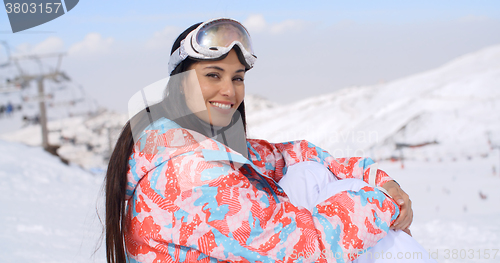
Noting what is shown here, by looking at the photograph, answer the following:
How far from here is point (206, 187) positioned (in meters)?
1.00

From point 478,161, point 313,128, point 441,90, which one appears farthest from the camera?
point 313,128

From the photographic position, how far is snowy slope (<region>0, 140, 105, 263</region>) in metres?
2.14

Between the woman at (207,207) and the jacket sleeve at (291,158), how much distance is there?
0.92ft

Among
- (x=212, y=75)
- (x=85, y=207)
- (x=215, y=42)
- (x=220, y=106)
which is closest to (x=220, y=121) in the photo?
(x=220, y=106)

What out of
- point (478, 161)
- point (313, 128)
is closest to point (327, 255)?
point (478, 161)

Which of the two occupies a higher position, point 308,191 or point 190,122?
point 190,122

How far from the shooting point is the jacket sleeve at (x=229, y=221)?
977mm

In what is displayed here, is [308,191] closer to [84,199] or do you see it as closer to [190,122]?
[190,122]

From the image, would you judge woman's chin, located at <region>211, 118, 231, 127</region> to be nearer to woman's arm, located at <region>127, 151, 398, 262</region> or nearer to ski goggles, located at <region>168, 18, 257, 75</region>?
ski goggles, located at <region>168, 18, 257, 75</region>

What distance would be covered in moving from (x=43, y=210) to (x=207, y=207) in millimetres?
3154

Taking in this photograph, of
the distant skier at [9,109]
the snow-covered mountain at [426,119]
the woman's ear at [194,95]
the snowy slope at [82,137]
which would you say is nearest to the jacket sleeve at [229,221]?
the woman's ear at [194,95]

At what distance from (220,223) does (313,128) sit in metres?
15.9

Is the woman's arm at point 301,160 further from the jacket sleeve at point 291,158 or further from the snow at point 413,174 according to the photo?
the snow at point 413,174

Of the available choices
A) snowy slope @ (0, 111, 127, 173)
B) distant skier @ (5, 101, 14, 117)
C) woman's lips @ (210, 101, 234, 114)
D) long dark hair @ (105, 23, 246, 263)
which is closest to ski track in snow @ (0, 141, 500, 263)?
long dark hair @ (105, 23, 246, 263)
